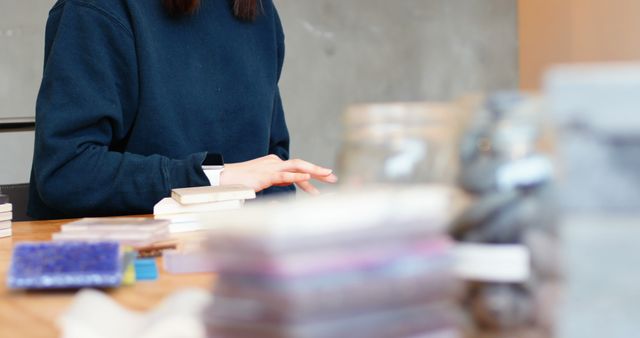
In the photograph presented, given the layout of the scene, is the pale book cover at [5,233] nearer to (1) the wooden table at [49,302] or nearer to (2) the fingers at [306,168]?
(1) the wooden table at [49,302]

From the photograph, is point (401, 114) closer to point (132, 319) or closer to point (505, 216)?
point (505, 216)

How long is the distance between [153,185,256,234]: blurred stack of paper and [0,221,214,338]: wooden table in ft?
1.03

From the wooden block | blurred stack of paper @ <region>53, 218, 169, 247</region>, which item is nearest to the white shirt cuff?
the wooden block

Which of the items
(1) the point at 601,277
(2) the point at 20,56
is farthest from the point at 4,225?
(2) the point at 20,56

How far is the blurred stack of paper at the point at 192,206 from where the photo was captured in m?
1.33

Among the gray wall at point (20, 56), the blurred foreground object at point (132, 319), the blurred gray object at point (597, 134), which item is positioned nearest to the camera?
the blurred gray object at point (597, 134)

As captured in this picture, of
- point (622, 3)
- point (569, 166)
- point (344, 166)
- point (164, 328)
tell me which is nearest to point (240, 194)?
point (164, 328)

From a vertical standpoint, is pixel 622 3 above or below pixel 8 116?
above

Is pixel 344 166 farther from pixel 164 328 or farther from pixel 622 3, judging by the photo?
pixel 622 3

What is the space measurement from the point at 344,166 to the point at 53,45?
1388 millimetres

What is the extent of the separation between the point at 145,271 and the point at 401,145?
0.60 meters

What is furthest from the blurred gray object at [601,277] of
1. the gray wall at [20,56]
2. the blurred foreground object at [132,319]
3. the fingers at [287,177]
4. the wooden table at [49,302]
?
the gray wall at [20,56]

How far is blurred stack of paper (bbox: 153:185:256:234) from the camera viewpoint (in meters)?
1.33

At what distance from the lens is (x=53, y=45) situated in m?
1.70
